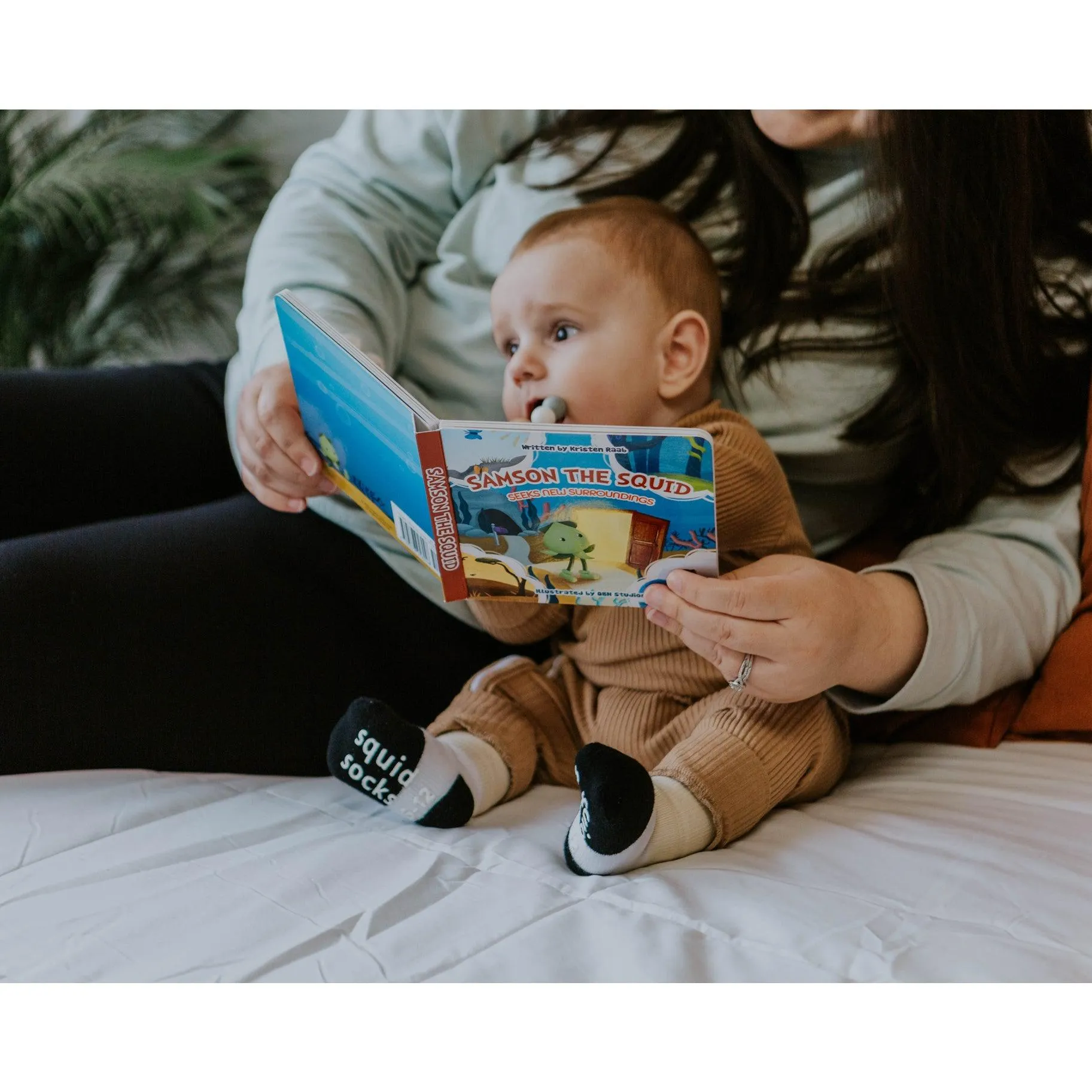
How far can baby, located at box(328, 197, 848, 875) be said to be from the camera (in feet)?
2.75

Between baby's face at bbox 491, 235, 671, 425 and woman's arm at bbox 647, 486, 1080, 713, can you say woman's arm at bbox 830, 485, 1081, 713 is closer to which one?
woman's arm at bbox 647, 486, 1080, 713

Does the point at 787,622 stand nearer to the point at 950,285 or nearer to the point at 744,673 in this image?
the point at 744,673

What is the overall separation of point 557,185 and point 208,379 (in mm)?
505

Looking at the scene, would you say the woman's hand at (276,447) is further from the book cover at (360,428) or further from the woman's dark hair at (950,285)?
the woman's dark hair at (950,285)

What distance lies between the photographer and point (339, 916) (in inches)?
27.3

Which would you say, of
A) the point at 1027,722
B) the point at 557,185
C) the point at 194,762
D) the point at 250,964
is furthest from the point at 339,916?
the point at 557,185

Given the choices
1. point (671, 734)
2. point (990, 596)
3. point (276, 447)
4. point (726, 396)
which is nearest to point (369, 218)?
point (276, 447)

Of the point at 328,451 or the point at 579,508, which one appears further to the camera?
the point at 328,451

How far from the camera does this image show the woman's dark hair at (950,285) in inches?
36.9

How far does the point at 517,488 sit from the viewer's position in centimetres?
77

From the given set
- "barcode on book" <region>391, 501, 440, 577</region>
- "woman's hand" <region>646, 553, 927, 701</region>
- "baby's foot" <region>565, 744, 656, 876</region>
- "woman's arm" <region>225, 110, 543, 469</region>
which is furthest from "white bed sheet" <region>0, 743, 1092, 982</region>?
"woman's arm" <region>225, 110, 543, 469</region>

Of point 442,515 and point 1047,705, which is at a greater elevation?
point 442,515

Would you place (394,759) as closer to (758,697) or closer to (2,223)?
(758,697)

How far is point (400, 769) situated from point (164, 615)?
0.29m
